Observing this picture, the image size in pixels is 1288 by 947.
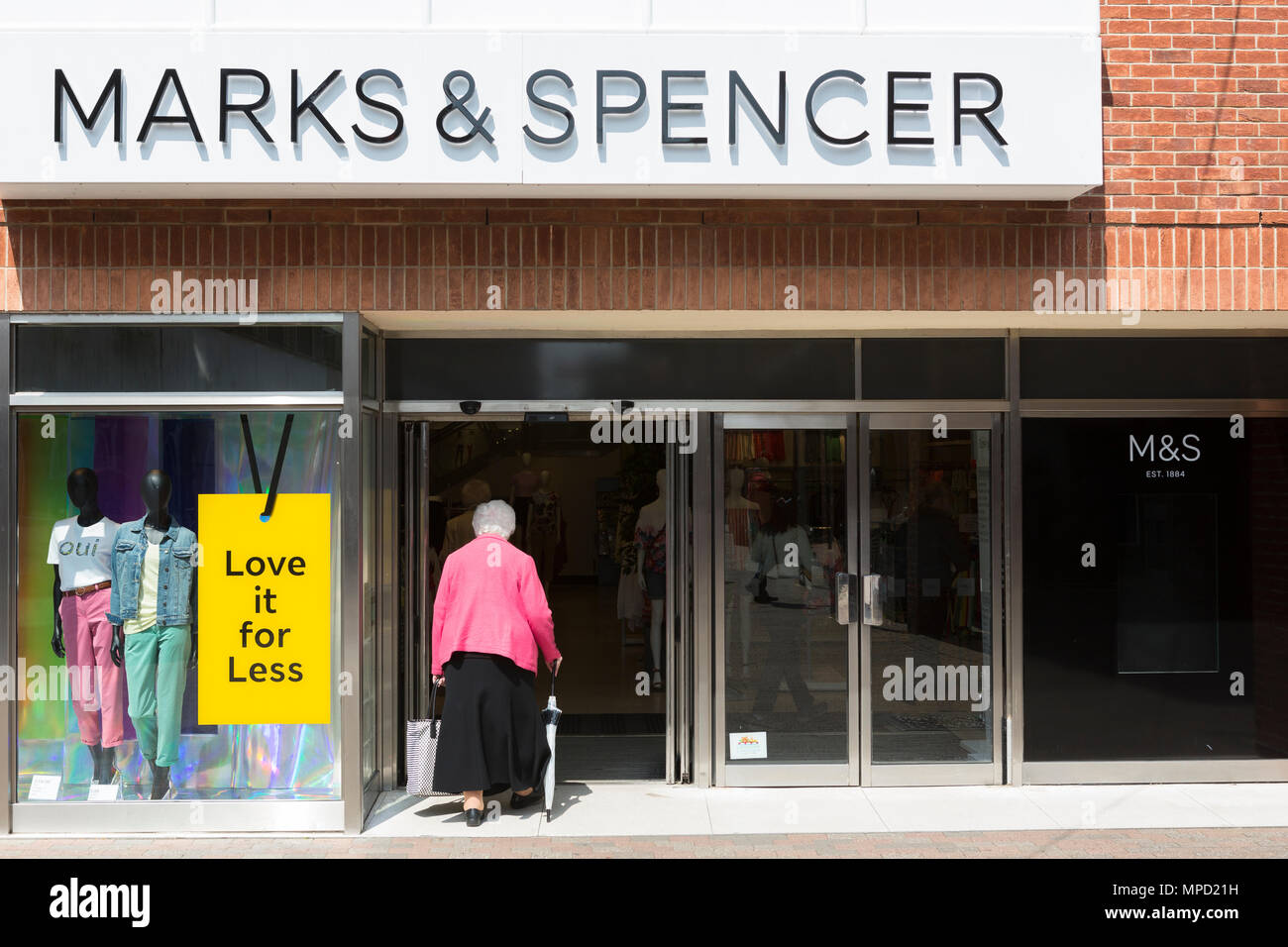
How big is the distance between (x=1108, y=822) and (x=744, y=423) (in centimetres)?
310

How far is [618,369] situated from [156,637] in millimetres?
3099

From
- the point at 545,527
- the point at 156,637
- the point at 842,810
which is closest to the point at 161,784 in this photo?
the point at 156,637

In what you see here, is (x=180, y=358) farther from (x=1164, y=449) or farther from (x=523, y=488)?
(x=1164, y=449)

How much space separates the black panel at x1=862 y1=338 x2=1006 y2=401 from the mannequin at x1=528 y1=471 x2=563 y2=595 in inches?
104

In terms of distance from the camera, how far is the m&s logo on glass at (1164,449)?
7.23 meters

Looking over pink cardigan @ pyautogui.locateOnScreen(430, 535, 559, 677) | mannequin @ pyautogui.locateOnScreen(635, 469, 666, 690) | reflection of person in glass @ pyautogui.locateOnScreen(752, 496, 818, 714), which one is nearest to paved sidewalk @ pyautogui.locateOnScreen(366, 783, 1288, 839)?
reflection of person in glass @ pyautogui.locateOnScreen(752, 496, 818, 714)

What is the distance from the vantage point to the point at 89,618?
21.3 feet

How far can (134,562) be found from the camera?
6465 mm

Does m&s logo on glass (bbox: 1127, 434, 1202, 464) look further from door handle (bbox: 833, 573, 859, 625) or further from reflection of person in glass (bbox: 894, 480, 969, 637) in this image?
door handle (bbox: 833, 573, 859, 625)

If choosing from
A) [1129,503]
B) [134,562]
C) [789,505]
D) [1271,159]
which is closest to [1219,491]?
[1129,503]

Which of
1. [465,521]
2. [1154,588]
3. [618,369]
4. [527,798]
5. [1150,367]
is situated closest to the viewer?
[527,798]

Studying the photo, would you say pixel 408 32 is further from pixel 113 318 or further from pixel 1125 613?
pixel 1125 613

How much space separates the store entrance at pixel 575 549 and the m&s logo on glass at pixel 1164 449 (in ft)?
9.76

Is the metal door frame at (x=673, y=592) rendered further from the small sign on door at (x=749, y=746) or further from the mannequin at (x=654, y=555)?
the mannequin at (x=654, y=555)
